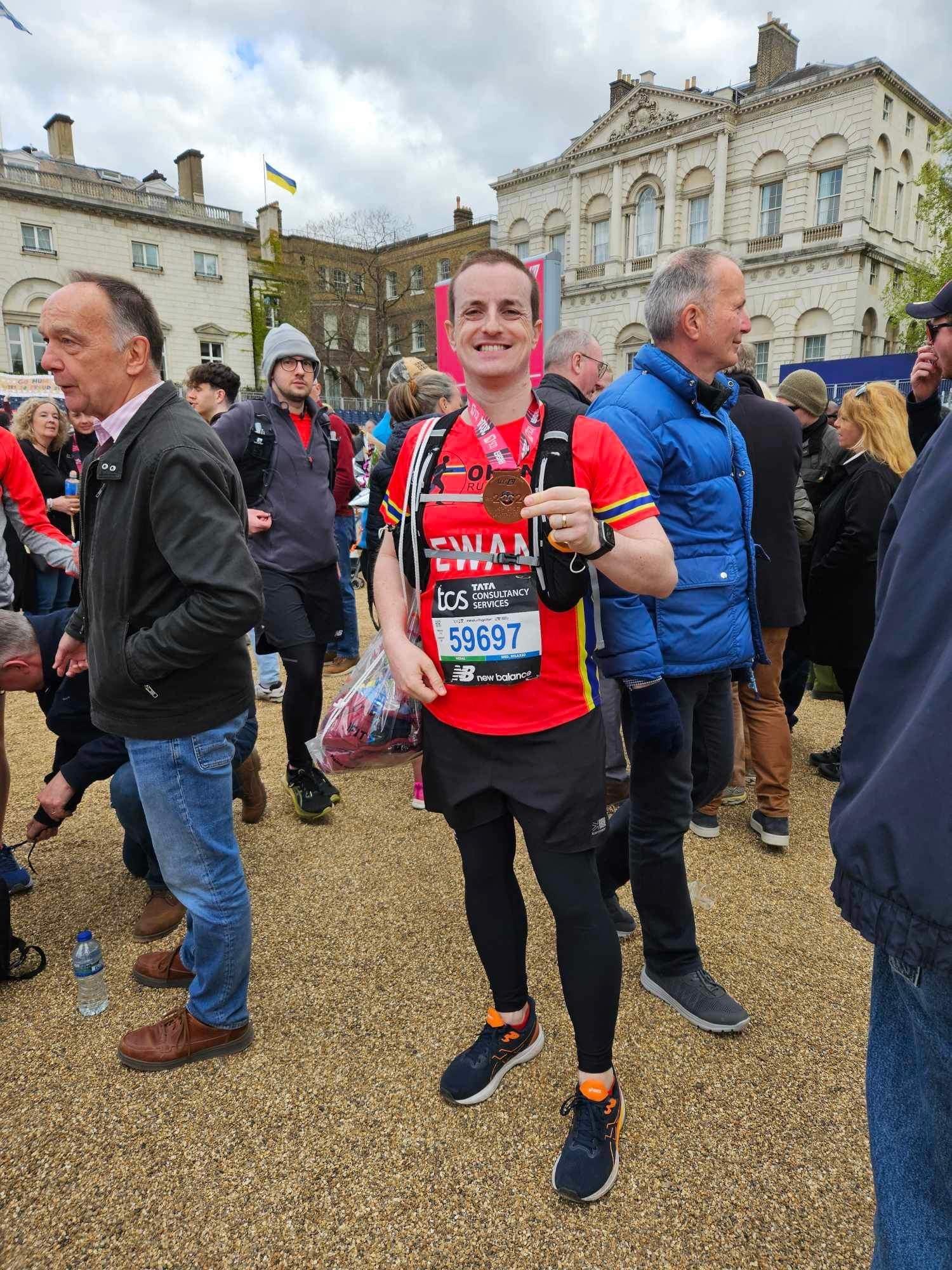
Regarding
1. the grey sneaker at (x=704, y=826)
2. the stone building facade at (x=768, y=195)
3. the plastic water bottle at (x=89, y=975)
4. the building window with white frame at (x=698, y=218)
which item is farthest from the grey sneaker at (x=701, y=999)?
the building window with white frame at (x=698, y=218)

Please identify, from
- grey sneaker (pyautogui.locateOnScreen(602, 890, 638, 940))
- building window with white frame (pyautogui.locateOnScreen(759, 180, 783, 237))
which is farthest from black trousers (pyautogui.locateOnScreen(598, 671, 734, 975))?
building window with white frame (pyautogui.locateOnScreen(759, 180, 783, 237))

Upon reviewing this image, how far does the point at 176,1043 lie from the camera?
7.89 ft

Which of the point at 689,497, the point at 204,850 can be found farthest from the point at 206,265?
the point at 204,850

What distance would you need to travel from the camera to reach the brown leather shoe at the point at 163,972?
281cm

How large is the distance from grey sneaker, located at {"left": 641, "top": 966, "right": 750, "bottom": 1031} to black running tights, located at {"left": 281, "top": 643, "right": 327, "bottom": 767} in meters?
2.09

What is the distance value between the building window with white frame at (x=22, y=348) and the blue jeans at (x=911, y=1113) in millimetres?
37539

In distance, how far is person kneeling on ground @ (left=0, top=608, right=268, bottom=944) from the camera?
→ 8.94 ft

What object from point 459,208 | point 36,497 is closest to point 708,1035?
point 36,497

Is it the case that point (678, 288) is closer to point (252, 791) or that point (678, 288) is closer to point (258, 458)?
point (258, 458)

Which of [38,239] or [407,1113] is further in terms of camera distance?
[38,239]

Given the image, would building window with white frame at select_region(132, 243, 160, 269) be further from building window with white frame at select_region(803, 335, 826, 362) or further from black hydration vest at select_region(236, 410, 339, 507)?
black hydration vest at select_region(236, 410, 339, 507)

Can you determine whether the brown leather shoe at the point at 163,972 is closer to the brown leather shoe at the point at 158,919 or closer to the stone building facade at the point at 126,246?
the brown leather shoe at the point at 158,919

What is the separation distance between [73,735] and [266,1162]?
1827 mm

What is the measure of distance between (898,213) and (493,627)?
37419 mm
